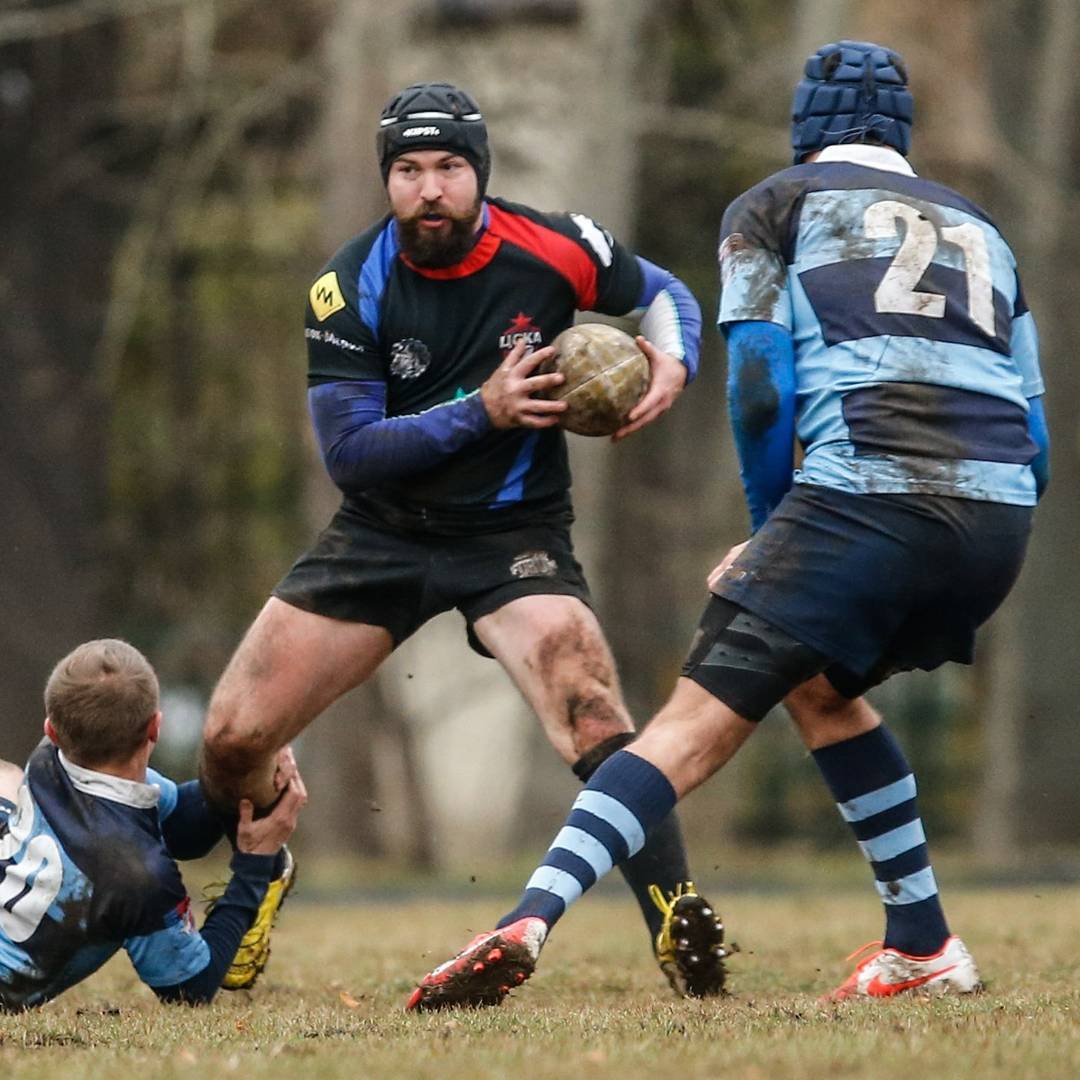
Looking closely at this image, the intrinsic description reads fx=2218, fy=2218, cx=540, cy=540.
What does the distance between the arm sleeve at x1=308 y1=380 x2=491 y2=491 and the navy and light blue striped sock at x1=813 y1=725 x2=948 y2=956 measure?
140 cm

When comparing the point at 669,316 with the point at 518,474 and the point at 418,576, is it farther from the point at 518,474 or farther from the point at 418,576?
the point at 418,576

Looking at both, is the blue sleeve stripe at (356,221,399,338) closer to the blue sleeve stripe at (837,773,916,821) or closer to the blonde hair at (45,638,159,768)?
the blonde hair at (45,638,159,768)

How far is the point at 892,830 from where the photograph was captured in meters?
6.35

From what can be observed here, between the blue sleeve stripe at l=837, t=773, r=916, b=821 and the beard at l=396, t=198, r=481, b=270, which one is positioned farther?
the beard at l=396, t=198, r=481, b=270

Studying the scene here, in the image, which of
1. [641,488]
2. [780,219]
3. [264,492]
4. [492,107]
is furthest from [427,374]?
[264,492]

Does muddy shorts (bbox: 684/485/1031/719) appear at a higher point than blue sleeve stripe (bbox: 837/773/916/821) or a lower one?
higher

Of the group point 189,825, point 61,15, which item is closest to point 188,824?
point 189,825

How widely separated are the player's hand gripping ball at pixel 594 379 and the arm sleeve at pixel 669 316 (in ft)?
1.32

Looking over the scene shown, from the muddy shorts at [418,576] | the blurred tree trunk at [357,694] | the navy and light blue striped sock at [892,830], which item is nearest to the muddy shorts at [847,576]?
the navy and light blue striped sock at [892,830]

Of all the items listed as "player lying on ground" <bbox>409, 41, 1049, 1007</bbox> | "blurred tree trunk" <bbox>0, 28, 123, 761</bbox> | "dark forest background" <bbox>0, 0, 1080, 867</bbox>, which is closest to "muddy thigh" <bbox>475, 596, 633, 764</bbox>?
"player lying on ground" <bbox>409, 41, 1049, 1007</bbox>

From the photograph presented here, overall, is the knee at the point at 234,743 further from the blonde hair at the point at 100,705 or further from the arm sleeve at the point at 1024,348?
the arm sleeve at the point at 1024,348

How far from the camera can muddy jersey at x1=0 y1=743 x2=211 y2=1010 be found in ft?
19.0

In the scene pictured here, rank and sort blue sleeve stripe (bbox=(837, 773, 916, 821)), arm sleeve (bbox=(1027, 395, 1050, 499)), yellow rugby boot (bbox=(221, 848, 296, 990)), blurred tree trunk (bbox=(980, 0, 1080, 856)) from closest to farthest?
1. arm sleeve (bbox=(1027, 395, 1050, 499))
2. blue sleeve stripe (bbox=(837, 773, 916, 821))
3. yellow rugby boot (bbox=(221, 848, 296, 990))
4. blurred tree trunk (bbox=(980, 0, 1080, 856))

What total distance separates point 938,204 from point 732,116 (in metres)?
13.5
